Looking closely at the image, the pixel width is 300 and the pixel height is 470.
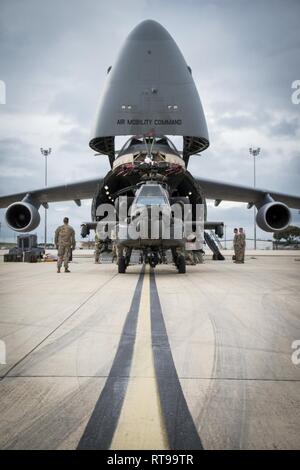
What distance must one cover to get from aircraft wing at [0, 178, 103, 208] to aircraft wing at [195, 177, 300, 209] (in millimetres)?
5110

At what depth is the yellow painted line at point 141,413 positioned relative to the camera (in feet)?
4.65

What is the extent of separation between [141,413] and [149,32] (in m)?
15.2

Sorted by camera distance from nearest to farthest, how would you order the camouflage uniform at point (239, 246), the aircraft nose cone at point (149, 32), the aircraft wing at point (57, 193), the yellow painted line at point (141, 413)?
the yellow painted line at point (141, 413) < the aircraft nose cone at point (149, 32) < the camouflage uniform at point (239, 246) < the aircraft wing at point (57, 193)

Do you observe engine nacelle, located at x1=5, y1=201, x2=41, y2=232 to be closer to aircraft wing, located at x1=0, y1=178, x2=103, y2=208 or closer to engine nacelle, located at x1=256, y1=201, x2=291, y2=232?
aircraft wing, located at x1=0, y1=178, x2=103, y2=208

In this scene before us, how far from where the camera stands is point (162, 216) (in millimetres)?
8836

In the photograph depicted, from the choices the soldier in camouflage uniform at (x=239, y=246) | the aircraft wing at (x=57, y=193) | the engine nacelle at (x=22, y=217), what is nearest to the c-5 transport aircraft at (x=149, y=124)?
the engine nacelle at (x=22, y=217)

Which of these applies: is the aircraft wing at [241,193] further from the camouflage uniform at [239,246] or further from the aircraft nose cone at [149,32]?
the aircraft nose cone at [149,32]

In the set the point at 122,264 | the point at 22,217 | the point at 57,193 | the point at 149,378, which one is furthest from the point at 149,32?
the point at 149,378

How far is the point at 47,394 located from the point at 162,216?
710 cm

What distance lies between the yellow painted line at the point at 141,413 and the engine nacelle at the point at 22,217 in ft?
40.6

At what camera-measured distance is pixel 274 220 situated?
563 inches

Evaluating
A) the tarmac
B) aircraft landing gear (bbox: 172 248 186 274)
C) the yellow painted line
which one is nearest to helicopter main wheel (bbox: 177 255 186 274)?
aircraft landing gear (bbox: 172 248 186 274)

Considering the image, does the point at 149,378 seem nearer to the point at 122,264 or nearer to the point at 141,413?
the point at 141,413
